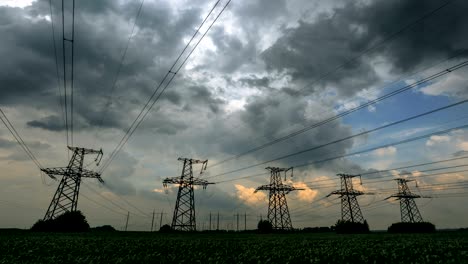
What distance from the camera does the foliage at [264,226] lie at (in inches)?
3046

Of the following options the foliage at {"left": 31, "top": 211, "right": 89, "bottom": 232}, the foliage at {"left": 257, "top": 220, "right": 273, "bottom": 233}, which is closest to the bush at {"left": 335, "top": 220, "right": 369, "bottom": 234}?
the foliage at {"left": 257, "top": 220, "right": 273, "bottom": 233}

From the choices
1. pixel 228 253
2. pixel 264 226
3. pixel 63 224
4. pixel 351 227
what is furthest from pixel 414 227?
pixel 63 224

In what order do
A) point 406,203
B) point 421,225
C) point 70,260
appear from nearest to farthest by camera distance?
1. point 70,260
2. point 421,225
3. point 406,203

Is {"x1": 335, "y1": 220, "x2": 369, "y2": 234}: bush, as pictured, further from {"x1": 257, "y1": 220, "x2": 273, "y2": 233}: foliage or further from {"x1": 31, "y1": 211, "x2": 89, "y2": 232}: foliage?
{"x1": 31, "y1": 211, "x2": 89, "y2": 232}: foliage

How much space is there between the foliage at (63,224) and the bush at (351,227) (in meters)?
57.9

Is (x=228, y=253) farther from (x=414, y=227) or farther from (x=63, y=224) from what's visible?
(x=414, y=227)

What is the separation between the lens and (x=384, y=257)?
14.3 meters

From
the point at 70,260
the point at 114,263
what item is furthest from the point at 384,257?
the point at 70,260

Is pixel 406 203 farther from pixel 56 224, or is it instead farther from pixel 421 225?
pixel 56 224

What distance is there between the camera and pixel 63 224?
5650 centimetres

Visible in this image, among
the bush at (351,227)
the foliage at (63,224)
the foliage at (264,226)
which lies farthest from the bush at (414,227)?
the foliage at (63,224)

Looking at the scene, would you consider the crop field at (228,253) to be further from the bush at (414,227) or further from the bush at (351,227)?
the bush at (414,227)

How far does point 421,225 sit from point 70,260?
8831 cm

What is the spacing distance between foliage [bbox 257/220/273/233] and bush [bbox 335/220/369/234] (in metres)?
16.9
